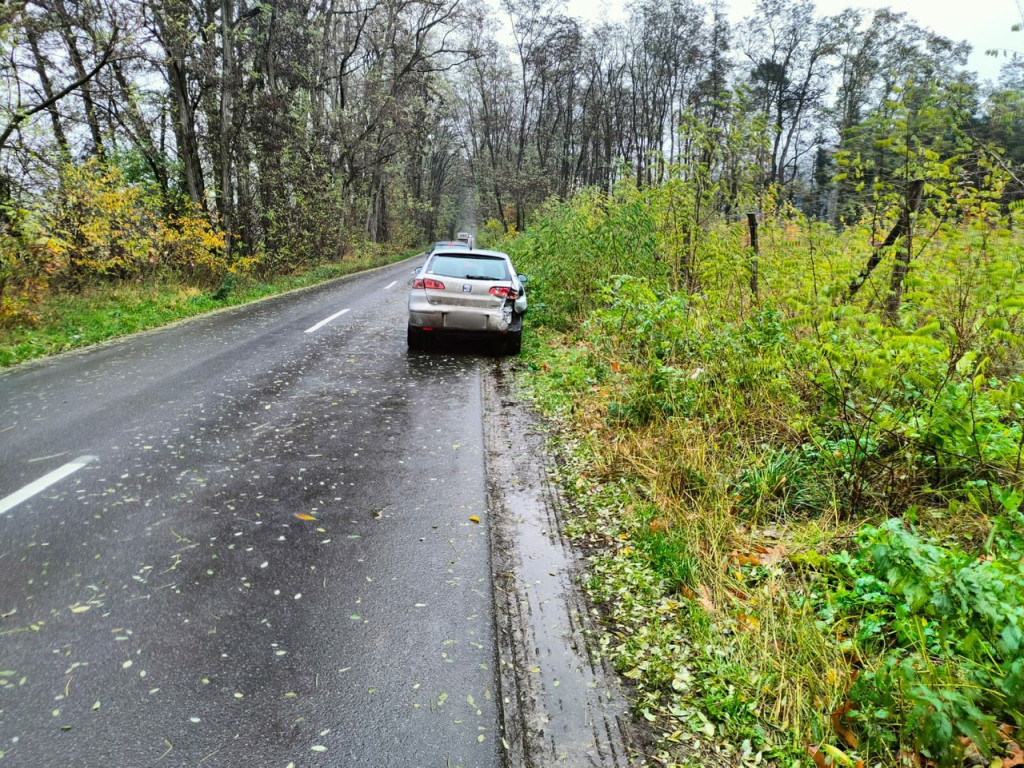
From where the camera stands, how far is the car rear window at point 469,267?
8461 mm

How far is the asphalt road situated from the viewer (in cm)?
221

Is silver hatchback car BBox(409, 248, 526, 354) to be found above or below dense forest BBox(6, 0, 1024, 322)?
below

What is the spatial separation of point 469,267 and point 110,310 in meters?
8.12

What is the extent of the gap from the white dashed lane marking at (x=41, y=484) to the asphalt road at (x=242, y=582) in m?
0.02

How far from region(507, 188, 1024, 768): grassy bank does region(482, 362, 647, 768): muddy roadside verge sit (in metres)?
0.14

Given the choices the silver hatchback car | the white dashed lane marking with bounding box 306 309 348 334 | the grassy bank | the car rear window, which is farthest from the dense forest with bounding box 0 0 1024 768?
the white dashed lane marking with bounding box 306 309 348 334

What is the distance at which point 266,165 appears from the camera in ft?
62.5

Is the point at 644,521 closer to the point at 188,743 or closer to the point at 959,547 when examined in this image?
the point at 959,547

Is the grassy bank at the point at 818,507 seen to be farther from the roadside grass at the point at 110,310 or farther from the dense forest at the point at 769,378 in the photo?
the roadside grass at the point at 110,310

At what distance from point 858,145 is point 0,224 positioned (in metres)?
12.8

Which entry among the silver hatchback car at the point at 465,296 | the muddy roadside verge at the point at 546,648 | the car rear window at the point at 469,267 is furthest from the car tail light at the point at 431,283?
the muddy roadside verge at the point at 546,648

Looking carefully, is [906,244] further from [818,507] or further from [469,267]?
Result: [469,267]

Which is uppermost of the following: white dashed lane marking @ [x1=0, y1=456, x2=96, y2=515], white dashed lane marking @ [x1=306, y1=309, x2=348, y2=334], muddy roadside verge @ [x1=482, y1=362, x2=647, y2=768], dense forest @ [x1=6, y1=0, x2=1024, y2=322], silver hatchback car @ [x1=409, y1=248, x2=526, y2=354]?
dense forest @ [x1=6, y1=0, x2=1024, y2=322]

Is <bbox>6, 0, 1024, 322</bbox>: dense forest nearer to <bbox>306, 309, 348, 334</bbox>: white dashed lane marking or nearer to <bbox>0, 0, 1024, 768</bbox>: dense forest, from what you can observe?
<bbox>0, 0, 1024, 768</bbox>: dense forest
